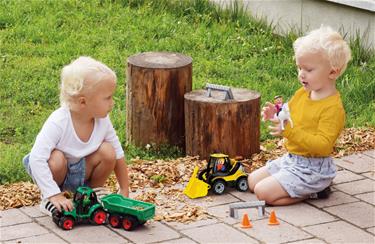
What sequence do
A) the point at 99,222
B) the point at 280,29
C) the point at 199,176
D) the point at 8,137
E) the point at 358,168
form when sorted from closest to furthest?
the point at 99,222 < the point at 199,176 < the point at 358,168 < the point at 8,137 < the point at 280,29

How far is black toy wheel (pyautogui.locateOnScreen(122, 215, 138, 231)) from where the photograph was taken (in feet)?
19.0

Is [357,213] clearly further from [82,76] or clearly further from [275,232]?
[82,76]

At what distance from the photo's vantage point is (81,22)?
35.1 ft

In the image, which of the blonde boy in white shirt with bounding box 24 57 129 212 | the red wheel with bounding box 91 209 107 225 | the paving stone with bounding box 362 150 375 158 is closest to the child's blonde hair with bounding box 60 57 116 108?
the blonde boy in white shirt with bounding box 24 57 129 212

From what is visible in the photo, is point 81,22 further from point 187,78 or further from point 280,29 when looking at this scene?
point 187,78

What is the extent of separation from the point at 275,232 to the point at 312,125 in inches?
33.9

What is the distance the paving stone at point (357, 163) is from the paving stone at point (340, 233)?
114cm

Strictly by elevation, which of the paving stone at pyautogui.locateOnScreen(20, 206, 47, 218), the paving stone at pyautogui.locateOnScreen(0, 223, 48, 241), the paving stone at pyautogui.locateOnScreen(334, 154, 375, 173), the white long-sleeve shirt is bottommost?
the paving stone at pyautogui.locateOnScreen(0, 223, 48, 241)

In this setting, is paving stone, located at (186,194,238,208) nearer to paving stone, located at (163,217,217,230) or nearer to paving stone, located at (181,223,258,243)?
paving stone, located at (163,217,217,230)

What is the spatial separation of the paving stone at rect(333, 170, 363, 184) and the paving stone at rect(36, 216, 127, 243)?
1798 millimetres

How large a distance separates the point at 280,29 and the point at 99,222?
204 inches

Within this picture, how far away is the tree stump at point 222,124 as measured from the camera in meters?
7.11

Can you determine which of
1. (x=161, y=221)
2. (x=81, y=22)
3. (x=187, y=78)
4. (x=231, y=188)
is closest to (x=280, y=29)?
(x=81, y=22)

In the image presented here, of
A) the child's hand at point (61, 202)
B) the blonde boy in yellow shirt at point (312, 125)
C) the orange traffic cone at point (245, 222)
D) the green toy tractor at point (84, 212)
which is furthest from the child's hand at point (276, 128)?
the child's hand at point (61, 202)
